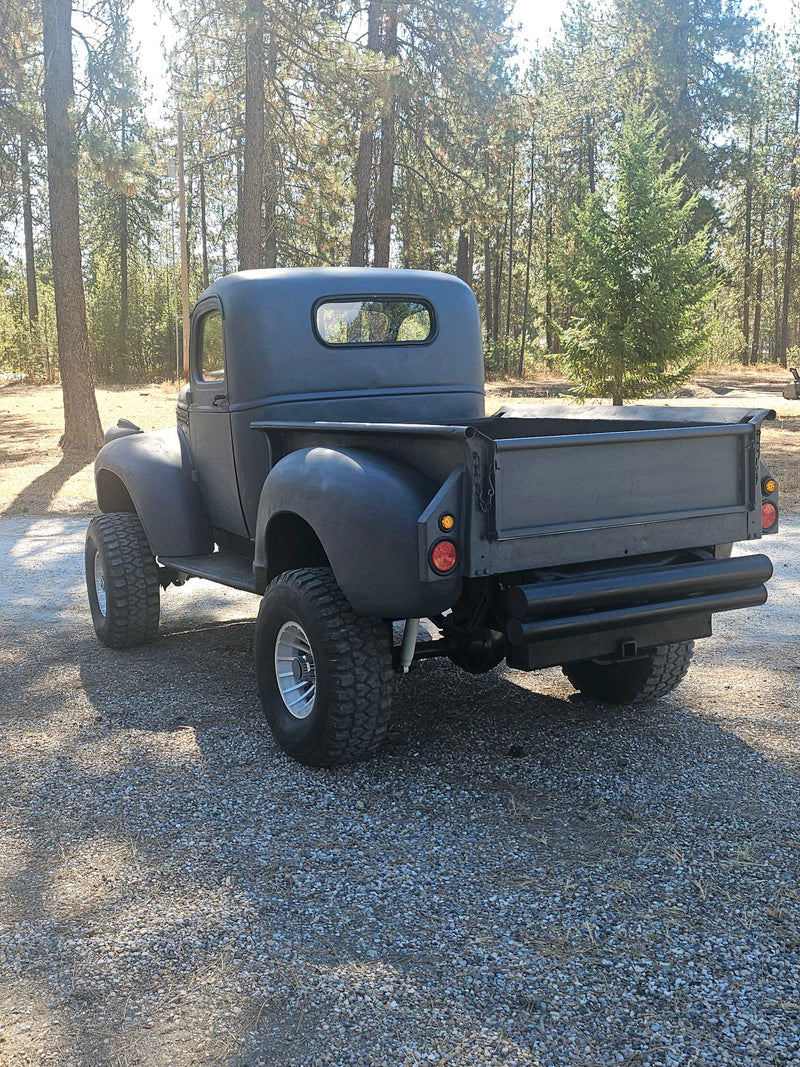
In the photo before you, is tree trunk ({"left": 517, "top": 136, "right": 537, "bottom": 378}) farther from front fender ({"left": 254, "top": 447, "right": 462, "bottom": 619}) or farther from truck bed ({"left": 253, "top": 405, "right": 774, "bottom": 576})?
front fender ({"left": 254, "top": 447, "right": 462, "bottom": 619})

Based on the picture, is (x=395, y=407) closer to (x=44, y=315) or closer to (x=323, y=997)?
(x=323, y=997)

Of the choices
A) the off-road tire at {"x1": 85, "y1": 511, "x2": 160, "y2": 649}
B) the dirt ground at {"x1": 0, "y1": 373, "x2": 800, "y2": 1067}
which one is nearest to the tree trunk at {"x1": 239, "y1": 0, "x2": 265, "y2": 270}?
the off-road tire at {"x1": 85, "y1": 511, "x2": 160, "y2": 649}

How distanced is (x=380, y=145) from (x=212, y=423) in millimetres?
17218

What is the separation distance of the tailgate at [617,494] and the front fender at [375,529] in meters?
0.27

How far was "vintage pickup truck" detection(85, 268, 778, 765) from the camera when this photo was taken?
3.75 metres

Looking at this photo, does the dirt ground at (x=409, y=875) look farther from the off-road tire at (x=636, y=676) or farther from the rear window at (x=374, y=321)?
the rear window at (x=374, y=321)

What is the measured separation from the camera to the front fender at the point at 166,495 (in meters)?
5.70

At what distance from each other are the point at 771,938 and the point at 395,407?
3222mm

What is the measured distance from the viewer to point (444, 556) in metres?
3.63

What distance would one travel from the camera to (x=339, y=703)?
4016 millimetres

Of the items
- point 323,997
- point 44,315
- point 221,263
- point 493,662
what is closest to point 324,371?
point 493,662

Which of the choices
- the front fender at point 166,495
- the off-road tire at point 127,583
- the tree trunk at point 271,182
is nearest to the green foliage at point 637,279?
the tree trunk at point 271,182

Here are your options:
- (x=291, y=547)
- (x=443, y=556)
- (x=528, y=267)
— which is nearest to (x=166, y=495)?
(x=291, y=547)

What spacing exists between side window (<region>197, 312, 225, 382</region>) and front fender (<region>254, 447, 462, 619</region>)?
1.58m
